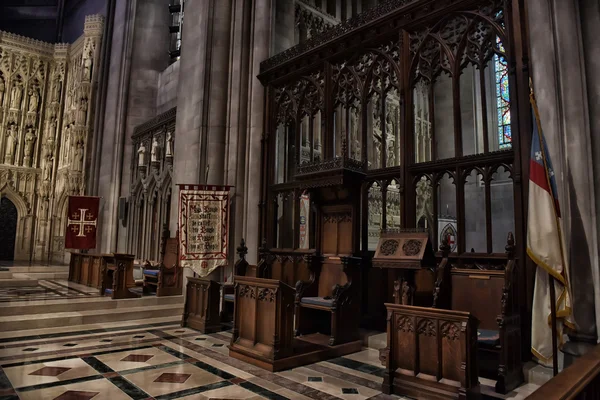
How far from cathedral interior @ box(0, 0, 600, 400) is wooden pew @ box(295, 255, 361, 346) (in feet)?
0.09

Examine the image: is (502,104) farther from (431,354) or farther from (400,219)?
(431,354)

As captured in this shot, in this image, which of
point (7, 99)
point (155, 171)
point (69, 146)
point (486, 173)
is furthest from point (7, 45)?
point (486, 173)

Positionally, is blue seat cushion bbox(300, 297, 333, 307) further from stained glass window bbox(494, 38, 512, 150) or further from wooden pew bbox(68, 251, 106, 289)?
stained glass window bbox(494, 38, 512, 150)

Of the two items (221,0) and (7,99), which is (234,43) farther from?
(7,99)

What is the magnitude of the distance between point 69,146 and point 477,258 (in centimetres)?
1560

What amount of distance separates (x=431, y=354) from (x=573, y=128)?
2.64 m

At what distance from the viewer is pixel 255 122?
28.5ft

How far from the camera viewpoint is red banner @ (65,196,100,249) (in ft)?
37.8

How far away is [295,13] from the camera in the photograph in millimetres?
9898

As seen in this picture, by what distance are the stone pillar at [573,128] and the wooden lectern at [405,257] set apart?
1.34m

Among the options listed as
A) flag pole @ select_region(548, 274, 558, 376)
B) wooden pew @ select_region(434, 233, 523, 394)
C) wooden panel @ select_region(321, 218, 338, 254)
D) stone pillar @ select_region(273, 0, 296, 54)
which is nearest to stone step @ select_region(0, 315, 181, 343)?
wooden panel @ select_region(321, 218, 338, 254)

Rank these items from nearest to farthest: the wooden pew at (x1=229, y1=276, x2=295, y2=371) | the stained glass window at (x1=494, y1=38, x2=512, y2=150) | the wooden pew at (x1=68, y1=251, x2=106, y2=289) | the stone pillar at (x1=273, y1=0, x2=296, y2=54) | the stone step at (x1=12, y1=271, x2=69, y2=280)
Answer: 1. the wooden pew at (x1=229, y1=276, x2=295, y2=371)
2. the wooden pew at (x1=68, y1=251, x2=106, y2=289)
3. the stone pillar at (x1=273, y1=0, x2=296, y2=54)
4. the stone step at (x1=12, y1=271, x2=69, y2=280)
5. the stained glass window at (x1=494, y1=38, x2=512, y2=150)

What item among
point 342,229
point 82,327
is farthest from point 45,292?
point 342,229

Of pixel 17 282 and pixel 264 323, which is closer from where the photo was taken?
pixel 264 323
